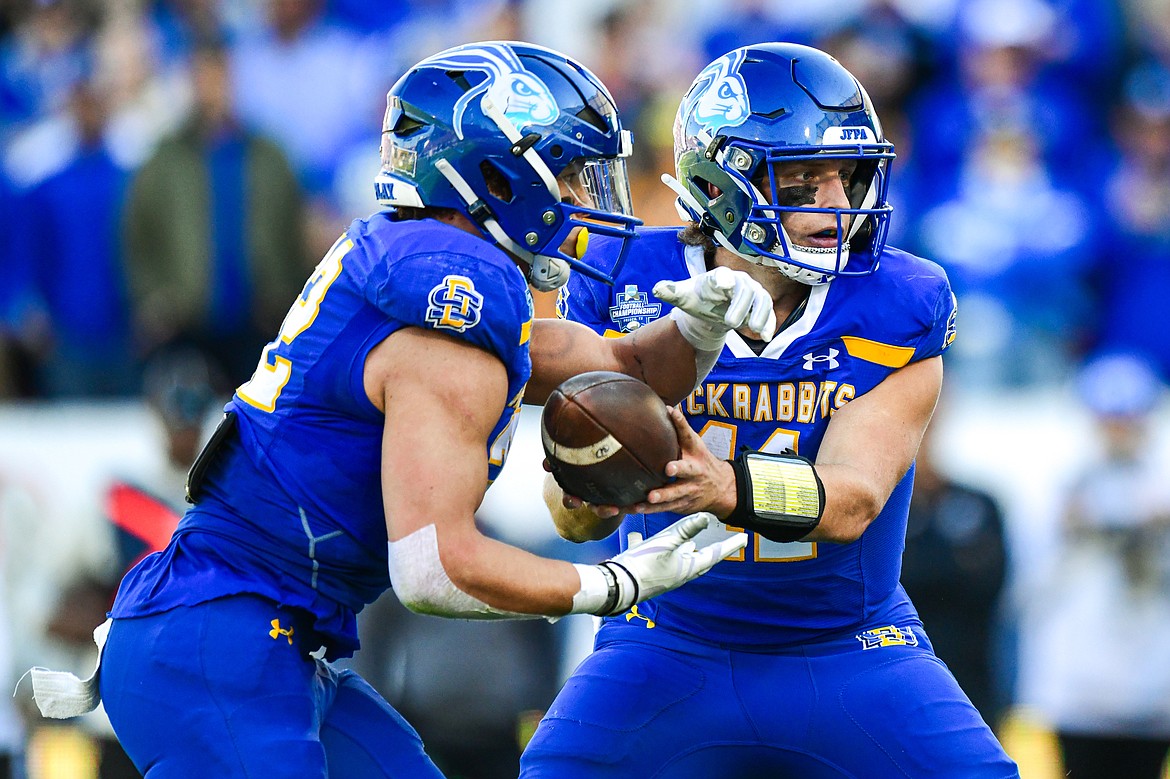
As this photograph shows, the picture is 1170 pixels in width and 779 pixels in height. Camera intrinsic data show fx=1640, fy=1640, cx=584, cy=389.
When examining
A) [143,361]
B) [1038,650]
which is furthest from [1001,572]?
[143,361]

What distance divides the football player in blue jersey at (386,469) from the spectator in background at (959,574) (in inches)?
114

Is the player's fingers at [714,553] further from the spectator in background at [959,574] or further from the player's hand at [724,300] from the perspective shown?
the spectator in background at [959,574]

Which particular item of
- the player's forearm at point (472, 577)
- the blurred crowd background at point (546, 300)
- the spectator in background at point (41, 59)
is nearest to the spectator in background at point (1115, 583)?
the blurred crowd background at point (546, 300)

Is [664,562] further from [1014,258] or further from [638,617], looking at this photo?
[1014,258]

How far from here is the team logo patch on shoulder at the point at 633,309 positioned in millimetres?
3777

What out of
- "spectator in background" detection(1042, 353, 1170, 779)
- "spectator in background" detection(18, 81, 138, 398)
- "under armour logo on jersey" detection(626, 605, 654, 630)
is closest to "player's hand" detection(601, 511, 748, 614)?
"under armour logo on jersey" detection(626, 605, 654, 630)

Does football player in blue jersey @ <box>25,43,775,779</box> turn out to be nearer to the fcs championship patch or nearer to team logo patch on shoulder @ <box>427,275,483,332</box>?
team logo patch on shoulder @ <box>427,275,483,332</box>

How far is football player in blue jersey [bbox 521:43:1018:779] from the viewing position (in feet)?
11.3

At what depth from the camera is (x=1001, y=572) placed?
20.1 ft

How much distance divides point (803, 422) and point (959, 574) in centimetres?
267

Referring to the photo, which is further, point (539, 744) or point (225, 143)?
point (225, 143)

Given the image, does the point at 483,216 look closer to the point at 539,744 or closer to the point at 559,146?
the point at 559,146

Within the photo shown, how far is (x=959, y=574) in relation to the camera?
605cm

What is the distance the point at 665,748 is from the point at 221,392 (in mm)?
4089
